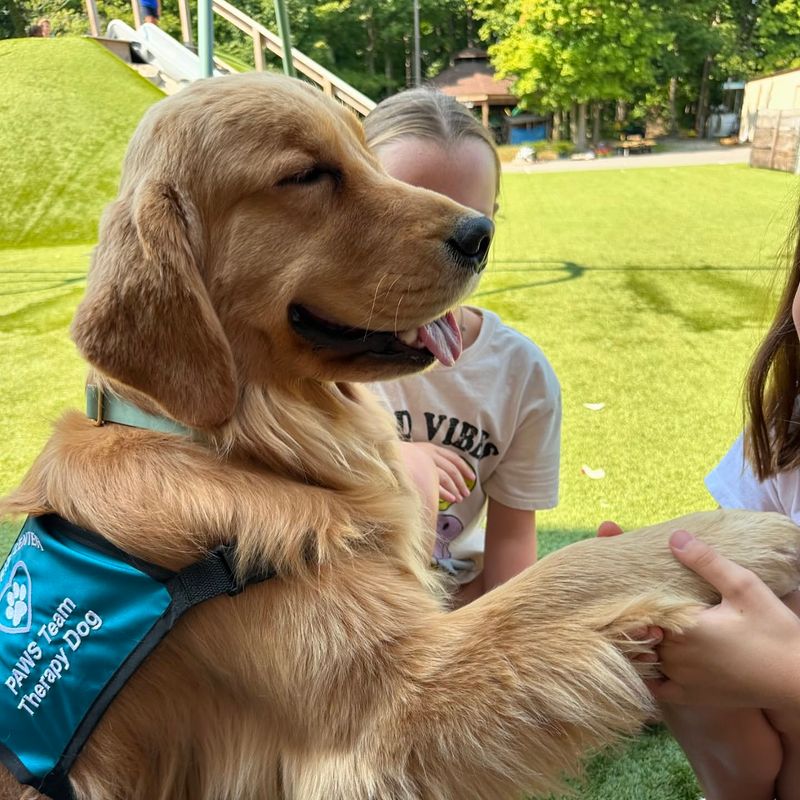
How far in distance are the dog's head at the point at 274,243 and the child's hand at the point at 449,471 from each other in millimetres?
503

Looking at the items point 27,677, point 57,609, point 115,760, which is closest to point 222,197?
point 57,609

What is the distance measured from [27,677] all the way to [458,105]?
7.06 ft

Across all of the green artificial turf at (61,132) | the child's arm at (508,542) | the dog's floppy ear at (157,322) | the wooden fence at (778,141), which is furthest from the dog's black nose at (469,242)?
the wooden fence at (778,141)

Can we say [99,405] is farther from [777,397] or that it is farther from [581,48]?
[581,48]

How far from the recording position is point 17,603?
1355 mm

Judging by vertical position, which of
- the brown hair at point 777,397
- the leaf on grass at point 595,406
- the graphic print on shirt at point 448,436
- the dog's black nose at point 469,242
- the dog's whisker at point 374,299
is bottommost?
the leaf on grass at point 595,406

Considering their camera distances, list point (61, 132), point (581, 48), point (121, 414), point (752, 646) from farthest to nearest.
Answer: point (581, 48) < point (61, 132) < point (121, 414) < point (752, 646)

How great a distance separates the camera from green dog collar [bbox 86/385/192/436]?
150 centimetres

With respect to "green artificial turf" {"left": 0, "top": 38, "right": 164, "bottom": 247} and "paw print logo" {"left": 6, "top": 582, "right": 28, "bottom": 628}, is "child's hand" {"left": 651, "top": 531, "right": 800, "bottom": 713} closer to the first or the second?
"paw print logo" {"left": 6, "top": 582, "right": 28, "bottom": 628}

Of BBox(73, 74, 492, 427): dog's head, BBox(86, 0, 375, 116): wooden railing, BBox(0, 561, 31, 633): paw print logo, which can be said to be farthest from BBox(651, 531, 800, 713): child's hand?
BBox(86, 0, 375, 116): wooden railing

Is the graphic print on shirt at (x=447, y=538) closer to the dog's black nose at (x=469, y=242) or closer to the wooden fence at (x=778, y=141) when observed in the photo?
the dog's black nose at (x=469, y=242)

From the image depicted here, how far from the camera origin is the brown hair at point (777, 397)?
2.05 m

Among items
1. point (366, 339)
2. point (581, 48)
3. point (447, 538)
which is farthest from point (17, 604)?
point (581, 48)

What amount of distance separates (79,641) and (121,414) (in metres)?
0.48
